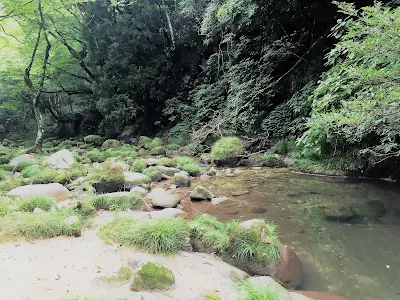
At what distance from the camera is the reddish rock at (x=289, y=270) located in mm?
3699

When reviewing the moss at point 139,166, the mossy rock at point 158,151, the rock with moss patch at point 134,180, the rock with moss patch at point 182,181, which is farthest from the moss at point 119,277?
the mossy rock at point 158,151

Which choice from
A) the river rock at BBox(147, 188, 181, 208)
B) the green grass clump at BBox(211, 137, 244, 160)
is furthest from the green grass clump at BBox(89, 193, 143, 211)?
the green grass clump at BBox(211, 137, 244, 160)

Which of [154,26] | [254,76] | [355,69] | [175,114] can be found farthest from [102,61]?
[355,69]

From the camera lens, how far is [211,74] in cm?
1612

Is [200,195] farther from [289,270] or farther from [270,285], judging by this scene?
[270,285]

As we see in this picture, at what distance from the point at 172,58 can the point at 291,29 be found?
7.98 meters

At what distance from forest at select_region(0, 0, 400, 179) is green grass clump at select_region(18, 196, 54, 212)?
461cm

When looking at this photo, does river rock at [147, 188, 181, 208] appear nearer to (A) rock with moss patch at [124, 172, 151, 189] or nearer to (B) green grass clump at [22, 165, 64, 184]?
(A) rock with moss patch at [124, 172, 151, 189]

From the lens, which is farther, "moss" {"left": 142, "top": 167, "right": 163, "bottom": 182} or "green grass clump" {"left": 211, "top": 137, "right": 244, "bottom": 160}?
"green grass clump" {"left": 211, "top": 137, "right": 244, "bottom": 160}

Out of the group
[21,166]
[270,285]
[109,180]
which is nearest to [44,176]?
[109,180]

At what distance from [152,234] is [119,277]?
0.87 meters

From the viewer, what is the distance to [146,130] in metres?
19.0

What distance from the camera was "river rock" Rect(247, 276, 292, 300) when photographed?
9.91 ft

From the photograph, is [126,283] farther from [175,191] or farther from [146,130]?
[146,130]
